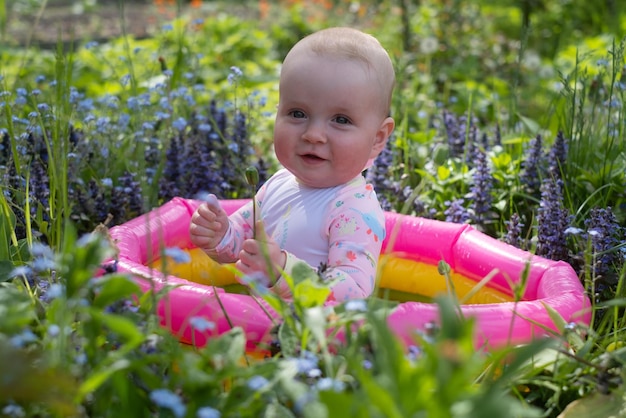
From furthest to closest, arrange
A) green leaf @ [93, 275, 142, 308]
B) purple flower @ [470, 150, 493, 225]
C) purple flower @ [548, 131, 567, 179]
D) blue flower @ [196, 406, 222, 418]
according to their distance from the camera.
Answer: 1. purple flower @ [548, 131, 567, 179]
2. purple flower @ [470, 150, 493, 225]
3. green leaf @ [93, 275, 142, 308]
4. blue flower @ [196, 406, 222, 418]

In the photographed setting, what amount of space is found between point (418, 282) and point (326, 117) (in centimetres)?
80

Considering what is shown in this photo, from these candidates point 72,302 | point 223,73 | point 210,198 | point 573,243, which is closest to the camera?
point 72,302

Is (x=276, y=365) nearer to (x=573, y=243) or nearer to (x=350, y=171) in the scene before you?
(x=350, y=171)

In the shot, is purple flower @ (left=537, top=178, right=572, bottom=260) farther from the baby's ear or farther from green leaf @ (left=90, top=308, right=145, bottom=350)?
green leaf @ (left=90, top=308, right=145, bottom=350)

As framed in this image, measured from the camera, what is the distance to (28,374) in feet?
4.37

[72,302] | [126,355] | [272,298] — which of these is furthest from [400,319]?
[72,302]

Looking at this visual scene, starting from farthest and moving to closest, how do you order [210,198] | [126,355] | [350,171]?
[350,171] → [210,198] → [126,355]

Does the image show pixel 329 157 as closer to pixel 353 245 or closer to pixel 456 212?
pixel 353 245

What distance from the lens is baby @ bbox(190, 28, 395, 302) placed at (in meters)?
2.48

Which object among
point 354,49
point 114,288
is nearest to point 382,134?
point 354,49

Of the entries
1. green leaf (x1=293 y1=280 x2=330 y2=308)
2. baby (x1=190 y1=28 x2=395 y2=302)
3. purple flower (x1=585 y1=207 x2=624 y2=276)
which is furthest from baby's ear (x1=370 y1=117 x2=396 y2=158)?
green leaf (x1=293 y1=280 x2=330 y2=308)

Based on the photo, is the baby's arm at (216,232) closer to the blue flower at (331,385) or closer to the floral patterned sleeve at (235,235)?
the floral patterned sleeve at (235,235)

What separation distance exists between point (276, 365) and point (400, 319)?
0.59 m

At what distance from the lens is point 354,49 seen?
8.23 feet
